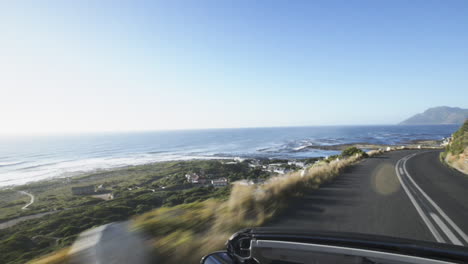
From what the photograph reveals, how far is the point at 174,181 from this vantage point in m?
32.3

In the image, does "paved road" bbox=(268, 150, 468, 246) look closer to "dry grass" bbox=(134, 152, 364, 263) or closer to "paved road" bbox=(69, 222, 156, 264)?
"dry grass" bbox=(134, 152, 364, 263)

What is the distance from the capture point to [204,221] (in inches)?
183

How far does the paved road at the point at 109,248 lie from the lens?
240 cm

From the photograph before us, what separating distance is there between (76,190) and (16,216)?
928 cm

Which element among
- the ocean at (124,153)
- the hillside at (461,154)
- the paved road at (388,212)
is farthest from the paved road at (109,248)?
the ocean at (124,153)

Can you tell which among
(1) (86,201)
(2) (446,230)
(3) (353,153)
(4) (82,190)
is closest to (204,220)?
(2) (446,230)

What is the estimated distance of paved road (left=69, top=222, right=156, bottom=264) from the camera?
2.40 m

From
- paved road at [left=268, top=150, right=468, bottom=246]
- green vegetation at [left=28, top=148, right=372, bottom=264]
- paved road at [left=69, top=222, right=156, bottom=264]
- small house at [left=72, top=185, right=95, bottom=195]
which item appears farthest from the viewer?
small house at [left=72, top=185, right=95, bottom=195]

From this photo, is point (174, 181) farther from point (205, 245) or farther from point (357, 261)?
point (357, 261)

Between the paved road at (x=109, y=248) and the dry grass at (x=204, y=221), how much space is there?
45 cm

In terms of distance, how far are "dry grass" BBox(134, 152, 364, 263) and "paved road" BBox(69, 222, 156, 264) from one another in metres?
0.45

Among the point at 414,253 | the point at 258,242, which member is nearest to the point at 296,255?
the point at 258,242

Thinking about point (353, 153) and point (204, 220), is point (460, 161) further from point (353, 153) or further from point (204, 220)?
point (204, 220)

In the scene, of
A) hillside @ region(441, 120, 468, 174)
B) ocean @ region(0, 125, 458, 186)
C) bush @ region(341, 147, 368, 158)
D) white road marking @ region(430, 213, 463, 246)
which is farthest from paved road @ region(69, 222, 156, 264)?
ocean @ region(0, 125, 458, 186)
